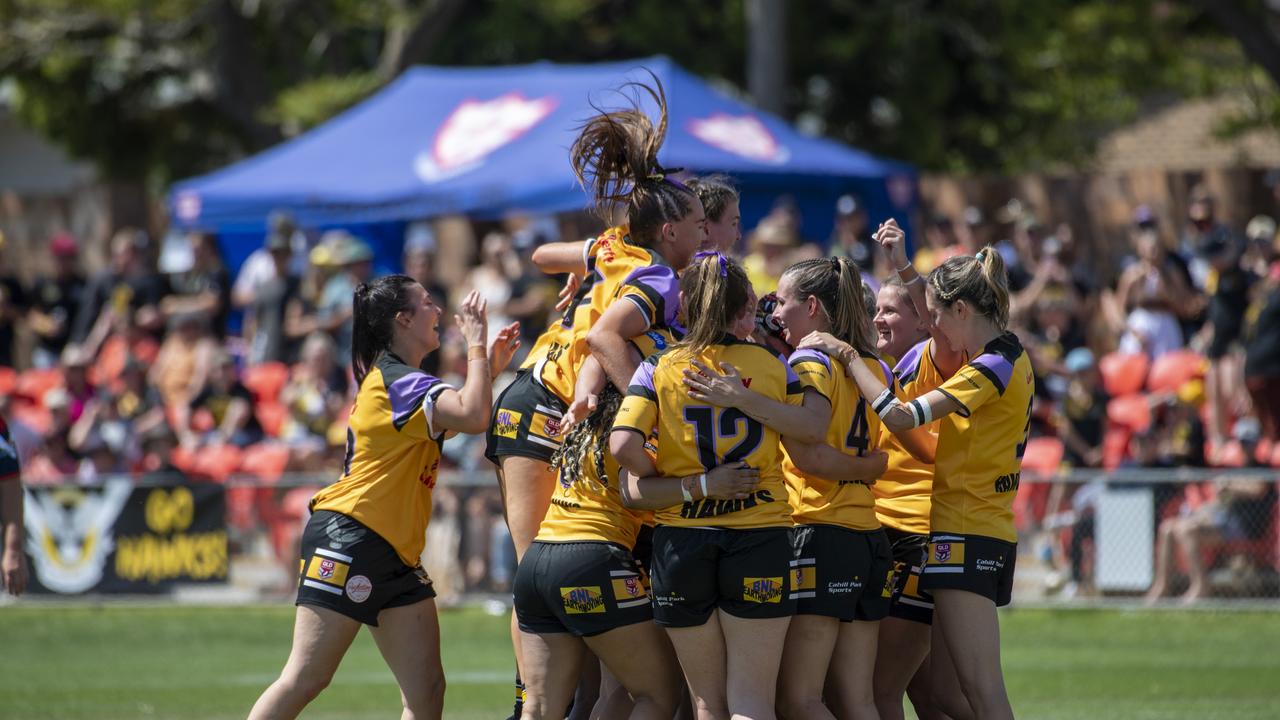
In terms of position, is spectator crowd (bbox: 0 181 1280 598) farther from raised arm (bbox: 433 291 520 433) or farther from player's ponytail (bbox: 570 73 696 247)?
raised arm (bbox: 433 291 520 433)

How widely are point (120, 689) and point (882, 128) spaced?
17.1 metres

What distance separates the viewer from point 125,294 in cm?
1752

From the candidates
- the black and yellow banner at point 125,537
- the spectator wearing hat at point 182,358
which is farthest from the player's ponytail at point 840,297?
the spectator wearing hat at point 182,358

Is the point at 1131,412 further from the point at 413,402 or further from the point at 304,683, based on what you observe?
the point at 304,683

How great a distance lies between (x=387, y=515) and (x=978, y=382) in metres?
2.26

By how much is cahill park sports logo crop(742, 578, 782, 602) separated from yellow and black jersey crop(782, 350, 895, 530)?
41cm

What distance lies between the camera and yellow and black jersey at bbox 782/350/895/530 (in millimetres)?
6023

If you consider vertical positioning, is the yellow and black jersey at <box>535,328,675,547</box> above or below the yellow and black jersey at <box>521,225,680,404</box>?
below

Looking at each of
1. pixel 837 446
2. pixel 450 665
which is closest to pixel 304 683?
pixel 837 446

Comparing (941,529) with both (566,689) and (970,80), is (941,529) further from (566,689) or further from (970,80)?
(970,80)

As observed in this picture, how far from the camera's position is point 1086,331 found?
14.3 meters

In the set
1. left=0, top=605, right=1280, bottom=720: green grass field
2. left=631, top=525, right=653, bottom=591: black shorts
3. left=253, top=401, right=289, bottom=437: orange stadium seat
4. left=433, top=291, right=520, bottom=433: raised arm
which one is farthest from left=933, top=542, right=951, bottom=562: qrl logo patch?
left=253, top=401, right=289, bottom=437: orange stadium seat

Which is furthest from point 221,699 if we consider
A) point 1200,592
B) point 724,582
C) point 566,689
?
point 1200,592

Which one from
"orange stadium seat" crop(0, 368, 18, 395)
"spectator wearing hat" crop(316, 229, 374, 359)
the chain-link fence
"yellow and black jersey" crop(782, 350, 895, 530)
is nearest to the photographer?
"yellow and black jersey" crop(782, 350, 895, 530)
